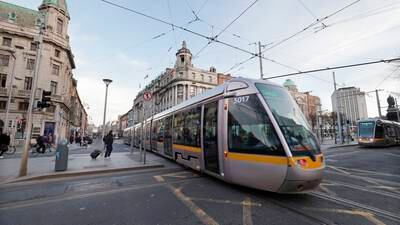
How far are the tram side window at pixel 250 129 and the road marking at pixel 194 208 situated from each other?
1763 mm

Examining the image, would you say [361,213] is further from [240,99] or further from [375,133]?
[375,133]

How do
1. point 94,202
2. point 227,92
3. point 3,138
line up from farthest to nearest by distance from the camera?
1. point 3,138
2. point 227,92
3. point 94,202

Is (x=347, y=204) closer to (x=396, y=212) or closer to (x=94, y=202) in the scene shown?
(x=396, y=212)

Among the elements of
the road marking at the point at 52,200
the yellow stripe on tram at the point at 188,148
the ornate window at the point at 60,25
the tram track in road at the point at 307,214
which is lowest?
the road marking at the point at 52,200

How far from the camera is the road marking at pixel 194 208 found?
3.79 meters

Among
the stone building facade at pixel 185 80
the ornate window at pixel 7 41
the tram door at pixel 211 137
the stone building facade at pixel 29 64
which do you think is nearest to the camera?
the tram door at pixel 211 137

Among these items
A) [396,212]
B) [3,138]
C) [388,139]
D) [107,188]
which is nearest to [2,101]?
[3,138]

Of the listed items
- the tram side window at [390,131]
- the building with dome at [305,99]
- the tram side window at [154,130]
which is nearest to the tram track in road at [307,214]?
the tram side window at [154,130]

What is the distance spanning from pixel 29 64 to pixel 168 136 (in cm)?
3506

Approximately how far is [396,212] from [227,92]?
4694mm

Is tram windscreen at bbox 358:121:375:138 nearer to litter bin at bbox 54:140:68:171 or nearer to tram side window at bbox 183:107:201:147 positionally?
tram side window at bbox 183:107:201:147

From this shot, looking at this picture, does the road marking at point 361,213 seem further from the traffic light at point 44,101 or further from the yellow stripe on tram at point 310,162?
the traffic light at point 44,101

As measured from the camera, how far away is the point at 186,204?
466cm

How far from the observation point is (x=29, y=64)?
3244 centimetres
